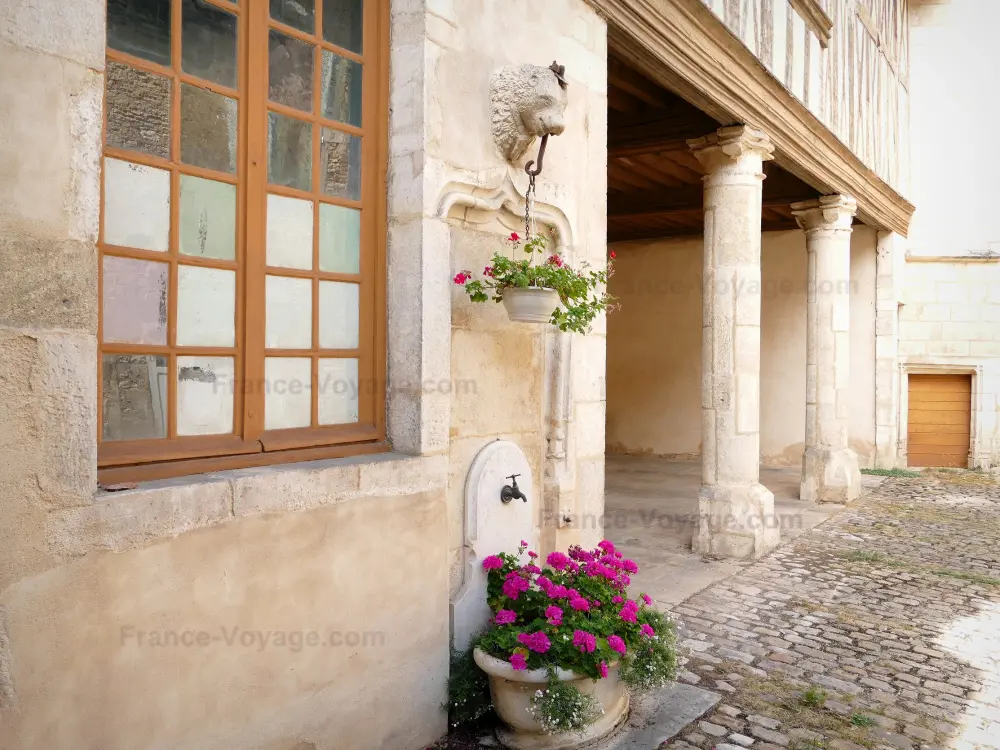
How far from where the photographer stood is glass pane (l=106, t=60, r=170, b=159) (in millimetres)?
2291

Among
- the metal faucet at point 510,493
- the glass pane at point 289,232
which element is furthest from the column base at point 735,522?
the glass pane at point 289,232

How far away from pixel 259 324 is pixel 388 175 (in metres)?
0.81

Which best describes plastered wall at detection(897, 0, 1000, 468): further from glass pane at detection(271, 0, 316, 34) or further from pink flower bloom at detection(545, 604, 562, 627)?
glass pane at detection(271, 0, 316, 34)

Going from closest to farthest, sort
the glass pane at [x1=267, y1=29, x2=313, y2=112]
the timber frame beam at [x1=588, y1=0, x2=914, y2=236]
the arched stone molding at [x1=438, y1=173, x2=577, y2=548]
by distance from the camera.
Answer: the glass pane at [x1=267, y1=29, x2=313, y2=112] → the arched stone molding at [x1=438, y1=173, x2=577, y2=548] → the timber frame beam at [x1=588, y1=0, x2=914, y2=236]

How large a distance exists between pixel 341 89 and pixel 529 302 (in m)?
1.05

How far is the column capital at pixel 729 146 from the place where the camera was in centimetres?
605

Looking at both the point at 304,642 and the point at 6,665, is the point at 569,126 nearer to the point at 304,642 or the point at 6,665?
the point at 304,642

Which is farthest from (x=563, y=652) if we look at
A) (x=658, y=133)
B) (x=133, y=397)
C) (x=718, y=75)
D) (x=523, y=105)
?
(x=658, y=133)

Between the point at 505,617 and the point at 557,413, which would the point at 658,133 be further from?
the point at 505,617

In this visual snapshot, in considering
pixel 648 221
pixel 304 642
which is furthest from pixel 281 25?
pixel 648 221

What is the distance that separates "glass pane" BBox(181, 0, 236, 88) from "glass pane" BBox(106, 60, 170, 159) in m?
0.13

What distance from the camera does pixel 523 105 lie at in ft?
10.6

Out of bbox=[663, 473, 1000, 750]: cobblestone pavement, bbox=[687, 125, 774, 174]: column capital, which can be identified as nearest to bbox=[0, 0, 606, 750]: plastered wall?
bbox=[663, 473, 1000, 750]: cobblestone pavement

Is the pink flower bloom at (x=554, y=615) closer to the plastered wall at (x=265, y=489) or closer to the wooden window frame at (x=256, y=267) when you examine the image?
the plastered wall at (x=265, y=489)
